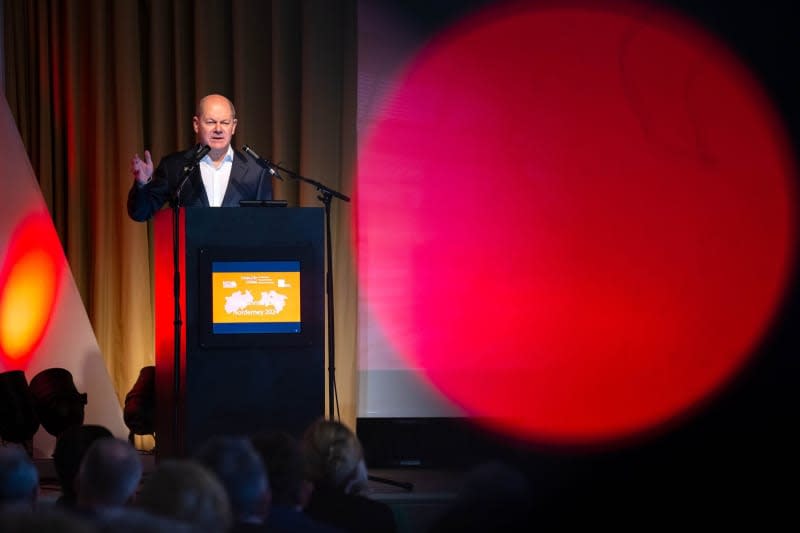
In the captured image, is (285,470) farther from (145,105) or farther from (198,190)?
(145,105)

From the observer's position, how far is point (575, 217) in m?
6.30

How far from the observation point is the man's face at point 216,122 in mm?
4848

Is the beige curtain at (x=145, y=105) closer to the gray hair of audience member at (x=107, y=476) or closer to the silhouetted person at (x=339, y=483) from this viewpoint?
the silhouetted person at (x=339, y=483)

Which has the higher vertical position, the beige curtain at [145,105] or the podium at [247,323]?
the beige curtain at [145,105]

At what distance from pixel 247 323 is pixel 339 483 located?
1449mm

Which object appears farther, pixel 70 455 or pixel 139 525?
pixel 70 455

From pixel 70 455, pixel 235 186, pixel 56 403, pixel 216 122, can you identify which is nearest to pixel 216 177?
pixel 235 186

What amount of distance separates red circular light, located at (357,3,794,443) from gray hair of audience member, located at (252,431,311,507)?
11.4ft

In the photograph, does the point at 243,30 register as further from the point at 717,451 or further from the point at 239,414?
the point at 717,451

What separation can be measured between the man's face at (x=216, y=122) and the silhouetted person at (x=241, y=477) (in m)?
2.60

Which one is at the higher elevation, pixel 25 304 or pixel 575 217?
pixel 575 217

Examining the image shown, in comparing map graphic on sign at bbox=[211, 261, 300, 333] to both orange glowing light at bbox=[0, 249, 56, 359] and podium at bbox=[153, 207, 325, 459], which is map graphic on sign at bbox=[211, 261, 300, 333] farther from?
orange glowing light at bbox=[0, 249, 56, 359]

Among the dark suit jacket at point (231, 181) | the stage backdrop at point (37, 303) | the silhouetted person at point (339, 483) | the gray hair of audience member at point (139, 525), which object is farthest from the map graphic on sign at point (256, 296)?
the gray hair of audience member at point (139, 525)

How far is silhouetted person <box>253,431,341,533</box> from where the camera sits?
2.56 metres
